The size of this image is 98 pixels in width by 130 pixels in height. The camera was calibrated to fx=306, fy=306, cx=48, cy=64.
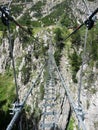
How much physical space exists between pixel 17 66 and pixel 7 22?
38.1 metres

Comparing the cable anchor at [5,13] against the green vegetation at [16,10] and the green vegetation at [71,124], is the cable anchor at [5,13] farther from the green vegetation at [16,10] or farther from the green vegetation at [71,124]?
the green vegetation at [16,10]

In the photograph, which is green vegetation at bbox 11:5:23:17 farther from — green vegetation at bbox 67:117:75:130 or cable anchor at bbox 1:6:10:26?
cable anchor at bbox 1:6:10:26

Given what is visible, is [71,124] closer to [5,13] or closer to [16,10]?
[5,13]

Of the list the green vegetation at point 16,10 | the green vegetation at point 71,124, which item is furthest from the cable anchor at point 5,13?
the green vegetation at point 16,10

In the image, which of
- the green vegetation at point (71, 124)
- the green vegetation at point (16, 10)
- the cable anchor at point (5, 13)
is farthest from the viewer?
the green vegetation at point (16, 10)

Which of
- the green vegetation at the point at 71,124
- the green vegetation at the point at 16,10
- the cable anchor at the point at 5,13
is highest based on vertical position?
the green vegetation at the point at 16,10

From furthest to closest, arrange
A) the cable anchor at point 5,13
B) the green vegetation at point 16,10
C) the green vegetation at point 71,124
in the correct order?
the green vegetation at point 16,10 → the green vegetation at point 71,124 → the cable anchor at point 5,13

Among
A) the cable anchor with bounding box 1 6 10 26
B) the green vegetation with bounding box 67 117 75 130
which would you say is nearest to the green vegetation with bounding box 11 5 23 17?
the green vegetation with bounding box 67 117 75 130

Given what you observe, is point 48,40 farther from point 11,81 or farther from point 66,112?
point 66,112

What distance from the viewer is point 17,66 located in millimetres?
48094

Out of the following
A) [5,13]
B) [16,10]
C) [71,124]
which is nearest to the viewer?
[5,13]

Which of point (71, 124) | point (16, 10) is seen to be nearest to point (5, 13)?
point (71, 124)

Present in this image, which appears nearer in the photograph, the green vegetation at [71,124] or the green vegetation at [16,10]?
the green vegetation at [71,124]

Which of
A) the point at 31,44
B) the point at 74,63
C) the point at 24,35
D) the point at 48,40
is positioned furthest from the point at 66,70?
the point at 24,35
